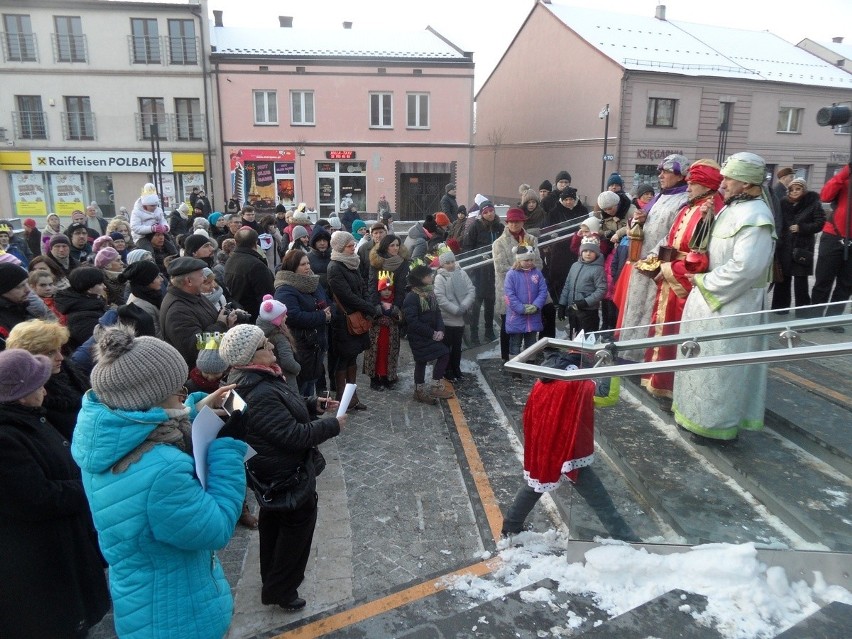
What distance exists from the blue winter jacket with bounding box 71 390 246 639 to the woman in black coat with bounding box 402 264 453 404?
14.1ft

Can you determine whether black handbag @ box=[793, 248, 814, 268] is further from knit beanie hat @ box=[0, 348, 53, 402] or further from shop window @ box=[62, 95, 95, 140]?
shop window @ box=[62, 95, 95, 140]

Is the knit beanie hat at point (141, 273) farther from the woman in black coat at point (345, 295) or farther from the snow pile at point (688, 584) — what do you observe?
the snow pile at point (688, 584)

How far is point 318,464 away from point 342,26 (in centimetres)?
3256

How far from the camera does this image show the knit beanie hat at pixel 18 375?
2732 mm

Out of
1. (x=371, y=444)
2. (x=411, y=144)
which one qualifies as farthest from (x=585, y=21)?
Answer: (x=371, y=444)

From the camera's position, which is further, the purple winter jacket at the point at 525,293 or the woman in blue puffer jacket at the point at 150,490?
the purple winter jacket at the point at 525,293

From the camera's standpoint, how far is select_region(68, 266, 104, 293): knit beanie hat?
4.82m

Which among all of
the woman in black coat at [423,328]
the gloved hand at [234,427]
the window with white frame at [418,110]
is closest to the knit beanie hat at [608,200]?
the woman in black coat at [423,328]

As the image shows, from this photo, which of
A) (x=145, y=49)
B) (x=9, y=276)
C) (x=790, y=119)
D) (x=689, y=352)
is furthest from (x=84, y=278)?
(x=790, y=119)

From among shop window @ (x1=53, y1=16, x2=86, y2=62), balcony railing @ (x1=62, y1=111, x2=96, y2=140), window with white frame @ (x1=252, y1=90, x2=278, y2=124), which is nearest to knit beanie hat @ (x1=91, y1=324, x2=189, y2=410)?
window with white frame @ (x1=252, y1=90, x2=278, y2=124)

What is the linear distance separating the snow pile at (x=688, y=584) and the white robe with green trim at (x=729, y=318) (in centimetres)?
78

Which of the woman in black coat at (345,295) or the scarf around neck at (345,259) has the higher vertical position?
the scarf around neck at (345,259)

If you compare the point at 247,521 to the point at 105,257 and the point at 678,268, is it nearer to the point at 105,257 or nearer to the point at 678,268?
the point at 105,257

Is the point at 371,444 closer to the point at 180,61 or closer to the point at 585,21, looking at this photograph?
the point at 180,61
